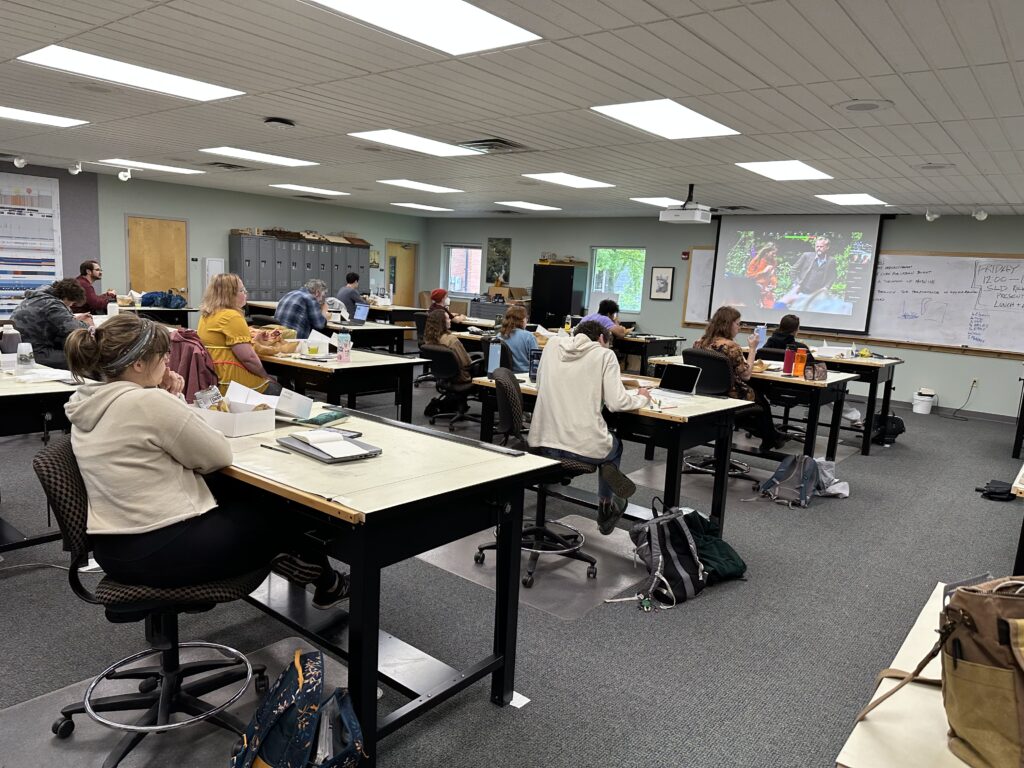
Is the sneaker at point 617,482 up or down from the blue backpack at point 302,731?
up

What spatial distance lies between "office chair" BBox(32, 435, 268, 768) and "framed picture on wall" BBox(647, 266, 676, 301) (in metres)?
9.95

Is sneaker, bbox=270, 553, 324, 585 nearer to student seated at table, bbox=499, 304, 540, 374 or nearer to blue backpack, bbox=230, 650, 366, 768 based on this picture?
blue backpack, bbox=230, 650, 366, 768

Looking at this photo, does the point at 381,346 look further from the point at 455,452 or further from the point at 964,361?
the point at 964,361

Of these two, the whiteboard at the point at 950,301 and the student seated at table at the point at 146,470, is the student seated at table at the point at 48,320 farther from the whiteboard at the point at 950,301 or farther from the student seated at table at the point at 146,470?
the whiteboard at the point at 950,301

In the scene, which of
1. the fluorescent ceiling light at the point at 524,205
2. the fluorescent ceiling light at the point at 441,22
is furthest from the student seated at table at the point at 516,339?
the fluorescent ceiling light at the point at 524,205

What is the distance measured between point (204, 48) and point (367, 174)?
4561 mm

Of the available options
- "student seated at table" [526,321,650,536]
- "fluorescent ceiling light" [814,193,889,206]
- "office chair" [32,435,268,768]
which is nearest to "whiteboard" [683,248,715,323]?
"fluorescent ceiling light" [814,193,889,206]

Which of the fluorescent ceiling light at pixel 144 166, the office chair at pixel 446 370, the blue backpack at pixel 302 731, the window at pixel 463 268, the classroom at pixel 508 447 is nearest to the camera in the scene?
the blue backpack at pixel 302 731

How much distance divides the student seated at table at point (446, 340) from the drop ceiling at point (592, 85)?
158cm

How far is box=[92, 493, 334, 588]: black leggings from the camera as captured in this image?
1.86 meters

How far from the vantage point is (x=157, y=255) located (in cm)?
1083

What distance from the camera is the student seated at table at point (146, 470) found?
1.83 meters

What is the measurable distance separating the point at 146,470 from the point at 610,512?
2230mm

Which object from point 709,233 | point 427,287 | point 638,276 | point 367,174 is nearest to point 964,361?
point 709,233
